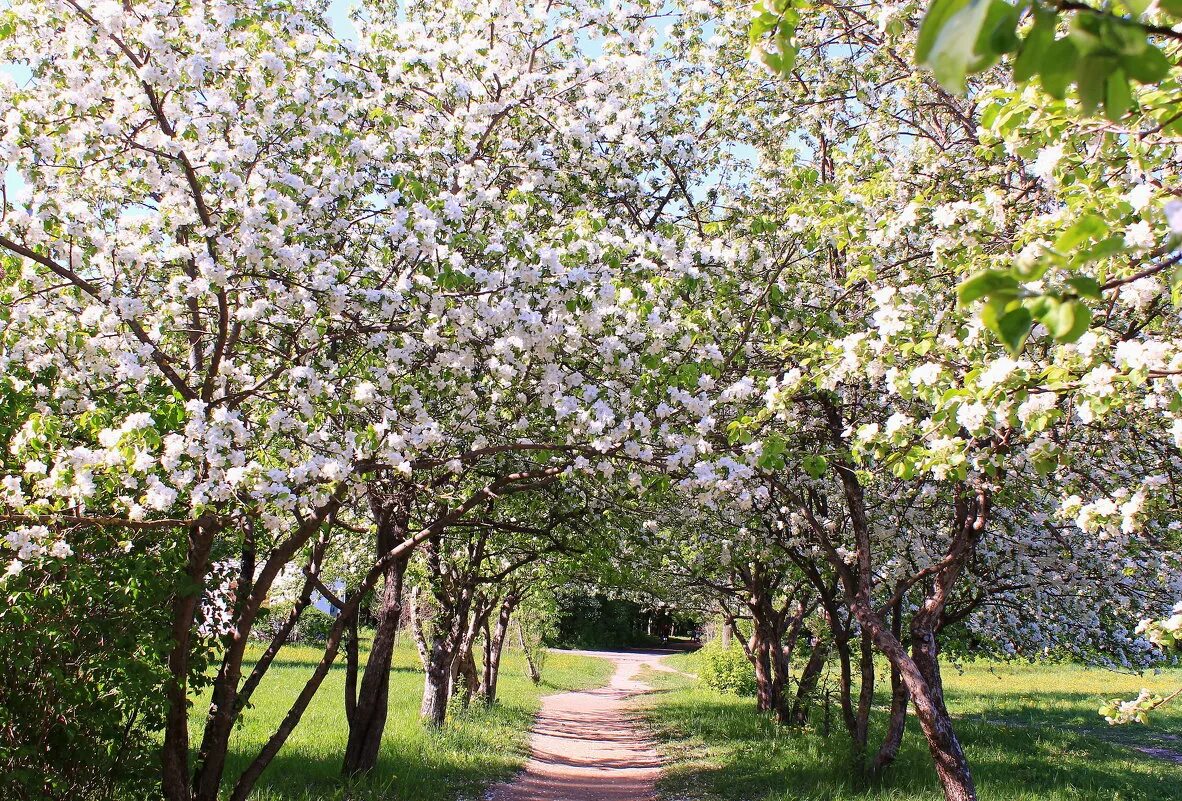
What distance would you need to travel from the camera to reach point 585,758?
14.7 meters

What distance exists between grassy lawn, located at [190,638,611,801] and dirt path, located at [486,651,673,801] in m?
0.38

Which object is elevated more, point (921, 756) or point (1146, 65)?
point (1146, 65)

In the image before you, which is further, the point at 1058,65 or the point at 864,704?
the point at 864,704

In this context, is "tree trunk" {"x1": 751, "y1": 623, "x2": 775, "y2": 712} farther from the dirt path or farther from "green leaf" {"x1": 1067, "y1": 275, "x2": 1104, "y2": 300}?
"green leaf" {"x1": 1067, "y1": 275, "x2": 1104, "y2": 300}

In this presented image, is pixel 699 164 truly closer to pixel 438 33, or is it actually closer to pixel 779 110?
pixel 779 110

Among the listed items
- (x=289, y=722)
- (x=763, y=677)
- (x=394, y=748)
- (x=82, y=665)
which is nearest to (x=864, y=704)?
(x=394, y=748)

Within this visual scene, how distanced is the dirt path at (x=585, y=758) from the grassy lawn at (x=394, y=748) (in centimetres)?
38

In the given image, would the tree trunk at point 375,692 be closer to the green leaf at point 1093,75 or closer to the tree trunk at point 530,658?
the green leaf at point 1093,75

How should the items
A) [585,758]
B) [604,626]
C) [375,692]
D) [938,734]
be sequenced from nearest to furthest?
[938,734] → [375,692] → [585,758] → [604,626]

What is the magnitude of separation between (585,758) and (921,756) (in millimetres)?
5594

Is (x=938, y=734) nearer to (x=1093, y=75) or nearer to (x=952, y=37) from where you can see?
(x=1093, y=75)

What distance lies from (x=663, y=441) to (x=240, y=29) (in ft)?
13.8

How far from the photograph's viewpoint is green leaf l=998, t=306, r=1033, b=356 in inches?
56.2

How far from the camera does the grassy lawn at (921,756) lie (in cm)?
1041
